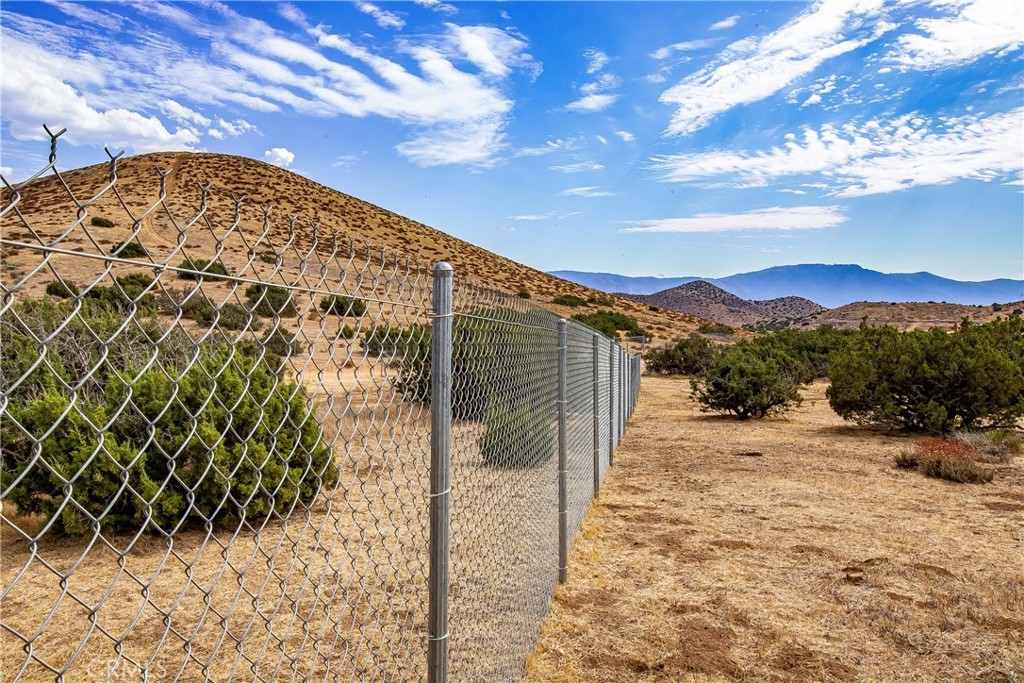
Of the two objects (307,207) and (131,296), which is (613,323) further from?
(131,296)

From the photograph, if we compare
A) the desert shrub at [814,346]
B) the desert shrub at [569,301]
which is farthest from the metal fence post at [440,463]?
the desert shrub at [569,301]

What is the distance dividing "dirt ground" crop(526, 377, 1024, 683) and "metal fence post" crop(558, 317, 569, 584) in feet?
1.08

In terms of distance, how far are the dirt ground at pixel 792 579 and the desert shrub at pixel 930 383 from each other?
274cm

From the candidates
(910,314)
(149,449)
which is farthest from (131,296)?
(910,314)

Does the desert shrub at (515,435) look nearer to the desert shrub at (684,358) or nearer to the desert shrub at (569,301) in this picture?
the desert shrub at (684,358)

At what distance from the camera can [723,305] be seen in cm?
13088

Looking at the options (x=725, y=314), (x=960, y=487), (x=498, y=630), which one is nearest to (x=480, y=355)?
(x=498, y=630)

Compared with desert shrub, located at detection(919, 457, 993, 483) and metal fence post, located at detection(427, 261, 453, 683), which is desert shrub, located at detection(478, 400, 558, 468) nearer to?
metal fence post, located at detection(427, 261, 453, 683)

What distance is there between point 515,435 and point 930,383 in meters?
11.2

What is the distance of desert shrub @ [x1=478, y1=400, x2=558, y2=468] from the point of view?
3.99 meters

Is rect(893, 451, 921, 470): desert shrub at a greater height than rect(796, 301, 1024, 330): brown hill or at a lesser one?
lesser

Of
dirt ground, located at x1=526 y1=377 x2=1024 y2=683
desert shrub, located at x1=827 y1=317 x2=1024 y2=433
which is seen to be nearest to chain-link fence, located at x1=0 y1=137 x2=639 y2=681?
dirt ground, located at x1=526 y1=377 x2=1024 y2=683

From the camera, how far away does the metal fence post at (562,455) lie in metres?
5.14

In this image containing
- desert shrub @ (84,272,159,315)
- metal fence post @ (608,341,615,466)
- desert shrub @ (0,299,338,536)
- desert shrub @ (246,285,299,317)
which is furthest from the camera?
metal fence post @ (608,341,615,466)
